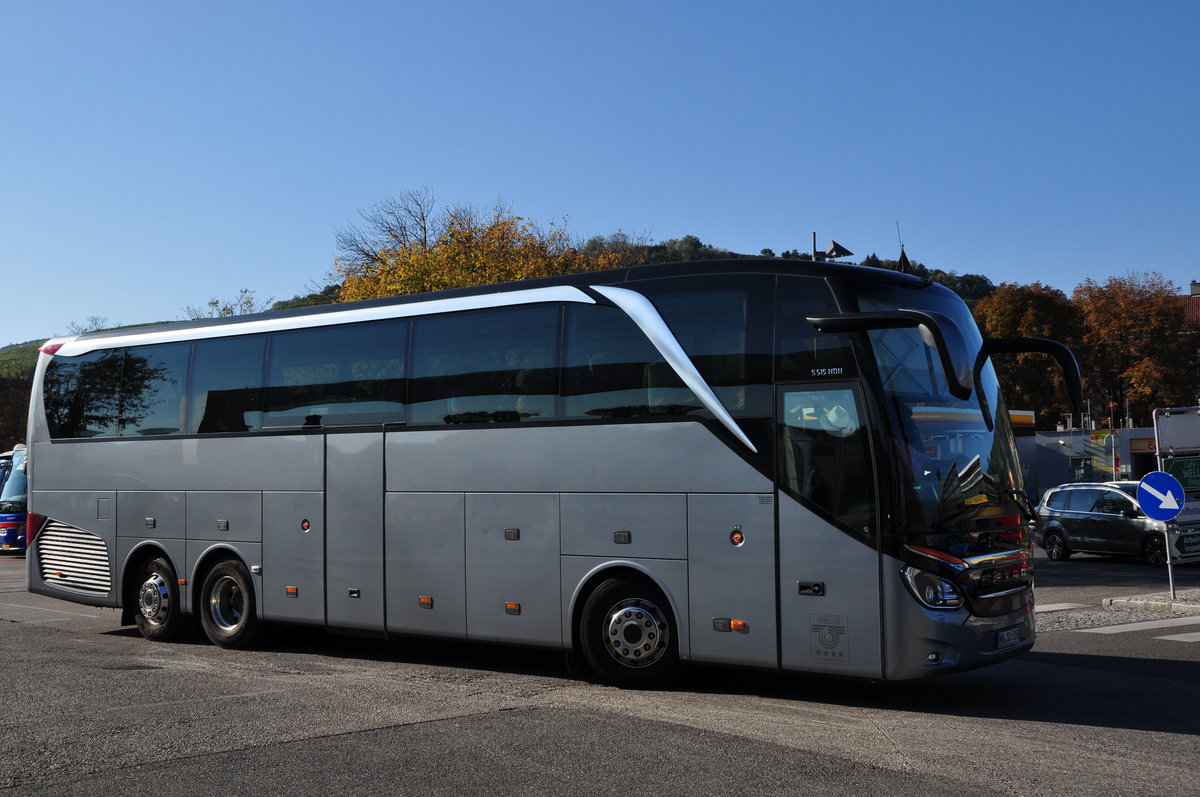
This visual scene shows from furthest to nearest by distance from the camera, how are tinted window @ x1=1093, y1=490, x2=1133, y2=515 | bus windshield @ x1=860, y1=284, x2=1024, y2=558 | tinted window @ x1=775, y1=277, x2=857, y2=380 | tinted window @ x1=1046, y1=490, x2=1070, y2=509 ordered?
tinted window @ x1=1046, y1=490, x2=1070, y2=509 → tinted window @ x1=1093, y1=490, x2=1133, y2=515 → tinted window @ x1=775, y1=277, x2=857, y2=380 → bus windshield @ x1=860, y1=284, x2=1024, y2=558

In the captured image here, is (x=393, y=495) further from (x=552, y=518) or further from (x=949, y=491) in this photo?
(x=949, y=491)

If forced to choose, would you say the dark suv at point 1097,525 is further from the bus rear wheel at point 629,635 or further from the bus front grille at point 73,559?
the bus front grille at point 73,559

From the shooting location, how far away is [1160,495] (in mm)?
15852

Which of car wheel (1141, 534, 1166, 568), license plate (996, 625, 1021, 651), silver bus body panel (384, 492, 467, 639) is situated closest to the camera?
license plate (996, 625, 1021, 651)

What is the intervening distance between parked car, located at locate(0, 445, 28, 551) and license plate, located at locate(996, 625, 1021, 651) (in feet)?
92.5

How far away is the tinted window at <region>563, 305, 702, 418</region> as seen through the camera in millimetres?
9477

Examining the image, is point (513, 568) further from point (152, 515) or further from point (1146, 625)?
point (1146, 625)

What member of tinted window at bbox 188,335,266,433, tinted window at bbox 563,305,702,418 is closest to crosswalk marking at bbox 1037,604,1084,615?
tinted window at bbox 563,305,702,418

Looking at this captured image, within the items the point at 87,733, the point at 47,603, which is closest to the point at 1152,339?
the point at 47,603

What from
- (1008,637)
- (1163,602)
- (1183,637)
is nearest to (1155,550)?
(1163,602)

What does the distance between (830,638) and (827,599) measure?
30 cm

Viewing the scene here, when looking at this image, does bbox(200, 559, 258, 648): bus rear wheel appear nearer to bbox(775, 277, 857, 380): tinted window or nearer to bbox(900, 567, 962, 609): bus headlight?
bbox(775, 277, 857, 380): tinted window

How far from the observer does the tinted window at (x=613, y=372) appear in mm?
9477

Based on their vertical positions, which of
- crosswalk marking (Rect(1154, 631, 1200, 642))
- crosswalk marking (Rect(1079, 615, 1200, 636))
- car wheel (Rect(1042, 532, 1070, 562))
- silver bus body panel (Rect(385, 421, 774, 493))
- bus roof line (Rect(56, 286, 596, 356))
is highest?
bus roof line (Rect(56, 286, 596, 356))
